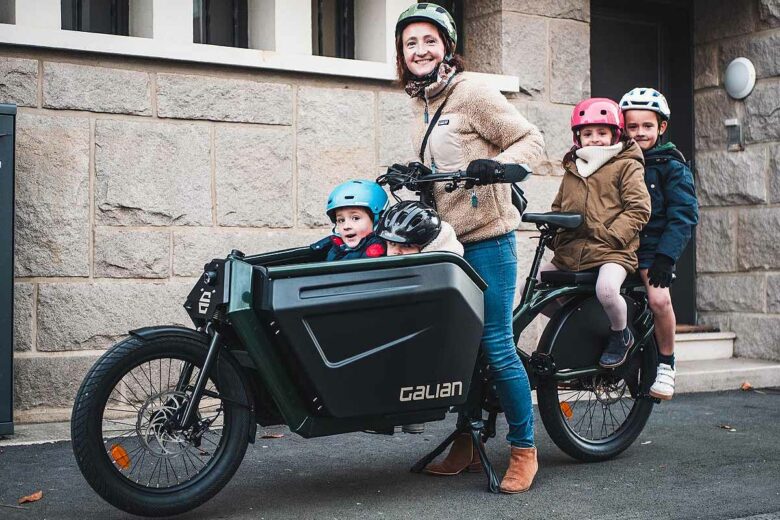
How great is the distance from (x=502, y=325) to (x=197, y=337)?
4.24 ft

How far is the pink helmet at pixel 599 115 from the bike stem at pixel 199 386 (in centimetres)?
212

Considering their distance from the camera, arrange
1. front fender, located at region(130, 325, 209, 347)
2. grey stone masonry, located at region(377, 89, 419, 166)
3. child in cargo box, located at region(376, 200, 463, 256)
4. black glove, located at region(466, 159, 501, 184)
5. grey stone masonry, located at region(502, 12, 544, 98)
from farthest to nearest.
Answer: grey stone masonry, located at region(502, 12, 544, 98) → grey stone masonry, located at region(377, 89, 419, 166) → child in cargo box, located at region(376, 200, 463, 256) → black glove, located at region(466, 159, 501, 184) → front fender, located at region(130, 325, 209, 347)

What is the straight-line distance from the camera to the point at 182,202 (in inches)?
251

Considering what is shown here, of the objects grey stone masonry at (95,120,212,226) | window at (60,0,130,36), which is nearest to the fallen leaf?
grey stone masonry at (95,120,212,226)

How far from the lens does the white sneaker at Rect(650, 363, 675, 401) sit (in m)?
5.15

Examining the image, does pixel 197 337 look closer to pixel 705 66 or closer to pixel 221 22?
pixel 221 22

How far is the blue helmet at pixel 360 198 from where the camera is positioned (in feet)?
14.4

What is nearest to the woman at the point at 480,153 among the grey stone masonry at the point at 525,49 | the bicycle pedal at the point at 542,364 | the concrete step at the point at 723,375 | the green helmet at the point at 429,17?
the green helmet at the point at 429,17

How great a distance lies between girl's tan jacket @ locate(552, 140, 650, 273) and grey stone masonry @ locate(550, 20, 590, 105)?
263 cm

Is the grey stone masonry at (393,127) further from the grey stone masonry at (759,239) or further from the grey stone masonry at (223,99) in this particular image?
the grey stone masonry at (759,239)

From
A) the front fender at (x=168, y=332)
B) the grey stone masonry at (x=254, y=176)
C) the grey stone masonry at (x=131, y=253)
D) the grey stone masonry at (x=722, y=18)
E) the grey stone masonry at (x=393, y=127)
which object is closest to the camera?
the front fender at (x=168, y=332)

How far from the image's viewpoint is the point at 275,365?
391 centimetres

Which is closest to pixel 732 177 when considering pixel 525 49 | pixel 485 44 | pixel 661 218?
A: pixel 525 49

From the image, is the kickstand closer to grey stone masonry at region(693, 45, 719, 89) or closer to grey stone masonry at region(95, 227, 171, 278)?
grey stone masonry at region(95, 227, 171, 278)
